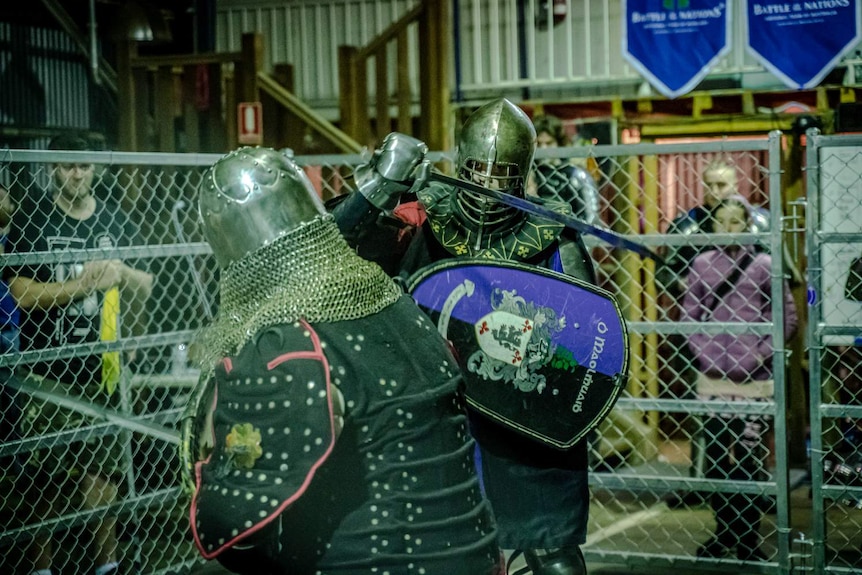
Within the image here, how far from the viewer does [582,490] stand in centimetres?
321

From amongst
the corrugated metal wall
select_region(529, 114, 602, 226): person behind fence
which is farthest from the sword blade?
the corrugated metal wall

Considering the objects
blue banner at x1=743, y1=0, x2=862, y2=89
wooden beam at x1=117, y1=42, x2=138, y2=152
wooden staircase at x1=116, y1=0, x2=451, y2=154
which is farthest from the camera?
wooden beam at x1=117, y1=42, x2=138, y2=152

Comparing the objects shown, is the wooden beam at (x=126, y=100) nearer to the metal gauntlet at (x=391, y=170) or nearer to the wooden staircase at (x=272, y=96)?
the wooden staircase at (x=272, y=96)

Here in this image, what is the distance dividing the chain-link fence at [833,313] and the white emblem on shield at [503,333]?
1326 mm

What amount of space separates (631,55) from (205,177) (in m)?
4.86

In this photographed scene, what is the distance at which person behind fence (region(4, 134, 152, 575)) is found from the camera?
3.71 meters

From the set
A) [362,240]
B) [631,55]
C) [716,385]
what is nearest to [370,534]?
[362,240]

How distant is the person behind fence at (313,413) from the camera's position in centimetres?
182

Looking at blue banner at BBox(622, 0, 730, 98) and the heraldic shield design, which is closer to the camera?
the heraldic shield design

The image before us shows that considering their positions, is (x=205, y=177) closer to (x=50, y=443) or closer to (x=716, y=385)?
(x=50, y=443)

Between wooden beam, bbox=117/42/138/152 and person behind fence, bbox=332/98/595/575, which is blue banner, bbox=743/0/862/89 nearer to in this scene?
person behind fence, bbox=332/98/595/575

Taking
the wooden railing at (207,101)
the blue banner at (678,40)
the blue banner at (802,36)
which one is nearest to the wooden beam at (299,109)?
the wooden railing at (207,101)

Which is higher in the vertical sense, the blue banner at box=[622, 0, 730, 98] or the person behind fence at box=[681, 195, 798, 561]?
the blue banner at box=[622, 0, 730, 98]

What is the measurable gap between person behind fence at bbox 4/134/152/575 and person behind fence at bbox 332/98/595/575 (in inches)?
49.2
